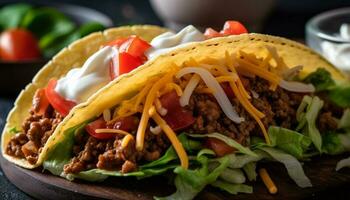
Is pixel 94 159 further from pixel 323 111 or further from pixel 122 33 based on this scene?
pixel 323 111

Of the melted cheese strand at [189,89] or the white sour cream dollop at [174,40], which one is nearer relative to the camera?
the melted cheese strand at [189,89]

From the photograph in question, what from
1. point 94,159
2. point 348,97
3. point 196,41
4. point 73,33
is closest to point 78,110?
point 94,159

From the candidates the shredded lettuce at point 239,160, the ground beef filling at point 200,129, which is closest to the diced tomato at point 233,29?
the ground beef filling at point 200,129

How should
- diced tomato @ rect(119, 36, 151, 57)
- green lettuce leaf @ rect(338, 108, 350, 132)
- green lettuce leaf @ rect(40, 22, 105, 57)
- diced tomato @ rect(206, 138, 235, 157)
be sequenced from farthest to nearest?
green lettuce leaf @ rect(40, 22, 105, 57) → green lettuce leaf @ rect(338, 108, 350, 132) → diced tomato @ rect(119, 36, 151, 57) → diced tomato @ rect(206, 138, 235, 157)

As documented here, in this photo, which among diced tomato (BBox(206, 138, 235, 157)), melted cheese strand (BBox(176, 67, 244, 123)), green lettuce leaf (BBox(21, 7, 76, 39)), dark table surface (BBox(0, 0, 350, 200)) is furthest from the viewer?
dark table surface (BBox(0, 0, 350, 200))

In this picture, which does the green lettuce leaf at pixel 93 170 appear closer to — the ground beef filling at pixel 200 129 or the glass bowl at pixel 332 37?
the ground beef filling at pixel 200 129

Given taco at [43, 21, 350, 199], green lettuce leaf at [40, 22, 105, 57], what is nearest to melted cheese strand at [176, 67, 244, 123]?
taco at [43, 21, 350, 199]

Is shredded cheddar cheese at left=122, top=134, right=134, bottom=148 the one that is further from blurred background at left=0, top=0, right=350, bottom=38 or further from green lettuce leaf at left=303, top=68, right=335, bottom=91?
blurred background at left=0, top=0, right=350, bottom=38

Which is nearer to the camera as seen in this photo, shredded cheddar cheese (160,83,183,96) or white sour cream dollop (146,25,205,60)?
shredded cheddar cheese (160,83,183,96)
